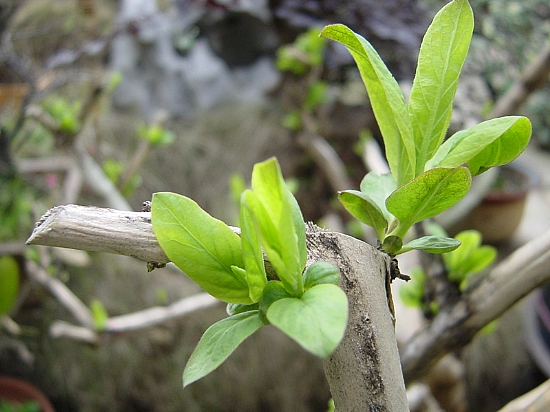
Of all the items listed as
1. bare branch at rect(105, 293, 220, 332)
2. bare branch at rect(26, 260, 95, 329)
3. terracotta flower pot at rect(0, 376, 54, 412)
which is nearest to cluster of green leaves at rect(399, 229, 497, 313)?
bare branch at rect(105, 293, 220, 332)

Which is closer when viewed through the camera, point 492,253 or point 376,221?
point 376,221

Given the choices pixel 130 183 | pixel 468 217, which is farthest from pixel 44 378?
pixel 468 217

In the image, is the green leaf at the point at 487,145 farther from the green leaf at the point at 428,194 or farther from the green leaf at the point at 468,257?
the green leaf at the point at 468,257

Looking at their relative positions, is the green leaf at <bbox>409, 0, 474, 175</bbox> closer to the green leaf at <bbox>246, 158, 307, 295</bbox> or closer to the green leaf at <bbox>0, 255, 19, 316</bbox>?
the green leaf at <bbox>246, 158, 307, 295</bbox>

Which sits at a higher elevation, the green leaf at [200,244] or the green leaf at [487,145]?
the green leaf at [487,145]

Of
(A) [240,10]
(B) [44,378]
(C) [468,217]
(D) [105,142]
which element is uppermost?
(A) [240,10]

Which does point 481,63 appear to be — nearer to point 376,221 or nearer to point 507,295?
point 507,295

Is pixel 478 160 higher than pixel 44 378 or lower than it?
higher

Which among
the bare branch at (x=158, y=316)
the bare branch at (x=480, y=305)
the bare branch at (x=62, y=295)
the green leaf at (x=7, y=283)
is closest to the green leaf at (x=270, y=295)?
the bare branch at (x=480, y=305)
